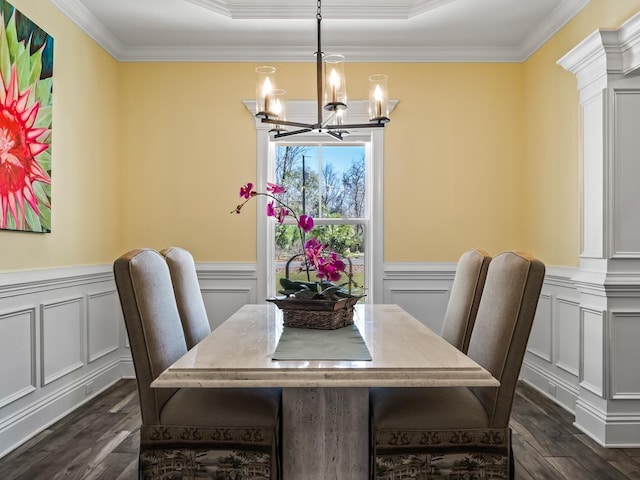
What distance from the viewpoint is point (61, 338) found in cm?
311

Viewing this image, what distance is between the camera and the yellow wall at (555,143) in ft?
10.6

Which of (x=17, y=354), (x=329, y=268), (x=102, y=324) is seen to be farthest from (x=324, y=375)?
(x=102, y=324)

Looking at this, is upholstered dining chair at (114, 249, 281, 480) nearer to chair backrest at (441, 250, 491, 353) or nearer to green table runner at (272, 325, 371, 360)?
green table runner at (272, 325, 371, 360)

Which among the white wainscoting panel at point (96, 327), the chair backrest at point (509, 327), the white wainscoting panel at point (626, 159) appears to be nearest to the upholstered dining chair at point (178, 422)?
the chair backrest at point (509, 327)

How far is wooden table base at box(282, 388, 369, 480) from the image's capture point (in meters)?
1.58

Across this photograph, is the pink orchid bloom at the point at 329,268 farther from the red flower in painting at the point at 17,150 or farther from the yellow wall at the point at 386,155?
the yellow wall at the point at 386,155

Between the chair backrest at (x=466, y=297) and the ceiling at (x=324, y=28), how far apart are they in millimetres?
2004

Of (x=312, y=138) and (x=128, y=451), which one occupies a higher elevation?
(x=312, y=138)

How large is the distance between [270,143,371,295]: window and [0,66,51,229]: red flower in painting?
6.01 feet

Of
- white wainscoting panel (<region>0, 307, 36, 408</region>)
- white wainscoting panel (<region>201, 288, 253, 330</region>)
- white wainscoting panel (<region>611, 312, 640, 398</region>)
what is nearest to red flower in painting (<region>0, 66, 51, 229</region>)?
white wainscoting panel (<region>0, 307, 36, 408</region>)

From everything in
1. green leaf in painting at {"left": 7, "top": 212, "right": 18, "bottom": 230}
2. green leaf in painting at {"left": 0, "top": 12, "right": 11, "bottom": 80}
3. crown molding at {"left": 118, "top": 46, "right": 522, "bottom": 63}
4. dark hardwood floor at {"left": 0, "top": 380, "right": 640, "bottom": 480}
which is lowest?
dark hardwood floor at {"left": 0, "top": 380, "right": 640, "bottom": 480}

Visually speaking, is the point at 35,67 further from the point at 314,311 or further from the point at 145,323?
the point at 314,311

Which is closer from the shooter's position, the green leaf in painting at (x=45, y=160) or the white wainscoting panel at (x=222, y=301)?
the green leaf in painting at (x=45, y=160)

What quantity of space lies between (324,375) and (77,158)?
2.83 m
